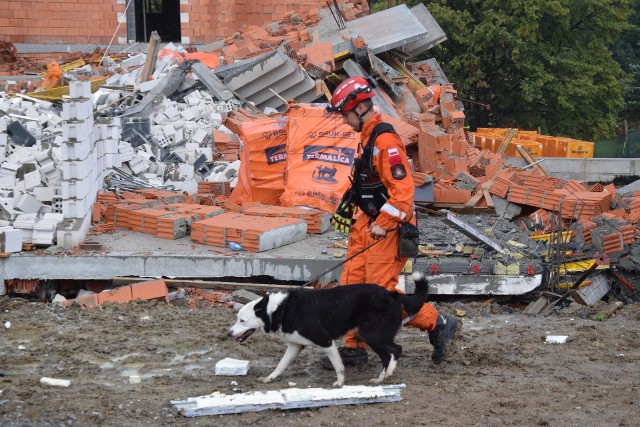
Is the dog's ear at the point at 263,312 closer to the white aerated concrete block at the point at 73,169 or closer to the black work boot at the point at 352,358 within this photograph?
the black work boot at the point at 352,358

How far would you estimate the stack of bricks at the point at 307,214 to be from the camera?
1193 centimetres

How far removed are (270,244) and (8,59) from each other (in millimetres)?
17585

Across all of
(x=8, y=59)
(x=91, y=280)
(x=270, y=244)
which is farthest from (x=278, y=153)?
(x=8, y=59)

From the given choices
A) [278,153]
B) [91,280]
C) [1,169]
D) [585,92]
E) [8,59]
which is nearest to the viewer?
[91,280]

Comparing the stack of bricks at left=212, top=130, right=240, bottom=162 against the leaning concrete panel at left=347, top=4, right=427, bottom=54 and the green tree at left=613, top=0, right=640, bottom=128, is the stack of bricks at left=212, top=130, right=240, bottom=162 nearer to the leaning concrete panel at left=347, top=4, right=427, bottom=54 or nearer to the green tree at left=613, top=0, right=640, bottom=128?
the leaning concrete panel at left=347, top=4, right=427, bottom=54

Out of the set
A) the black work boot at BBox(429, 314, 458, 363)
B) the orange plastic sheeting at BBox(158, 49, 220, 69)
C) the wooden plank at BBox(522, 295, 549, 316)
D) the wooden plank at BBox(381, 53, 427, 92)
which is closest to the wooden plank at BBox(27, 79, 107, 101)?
the orange plastic sheeting at BBox(158, 49, 220, 69)

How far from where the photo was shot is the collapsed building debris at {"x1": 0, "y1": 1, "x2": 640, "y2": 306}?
1111cm

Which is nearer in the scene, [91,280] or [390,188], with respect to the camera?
[390,188]

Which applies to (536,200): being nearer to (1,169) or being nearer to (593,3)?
(1,169)

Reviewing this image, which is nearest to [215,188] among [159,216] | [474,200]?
[159,216]

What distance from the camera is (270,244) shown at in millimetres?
11133

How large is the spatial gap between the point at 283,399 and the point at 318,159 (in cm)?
669

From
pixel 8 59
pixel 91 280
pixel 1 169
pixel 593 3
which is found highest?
pixel 593 3

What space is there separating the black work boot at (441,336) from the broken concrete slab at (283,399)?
2.94ft
